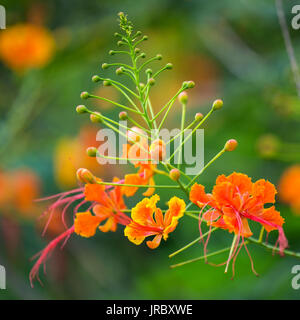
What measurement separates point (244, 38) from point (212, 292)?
305cm

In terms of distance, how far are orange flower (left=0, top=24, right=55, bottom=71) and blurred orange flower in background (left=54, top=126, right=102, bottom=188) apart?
0.84m

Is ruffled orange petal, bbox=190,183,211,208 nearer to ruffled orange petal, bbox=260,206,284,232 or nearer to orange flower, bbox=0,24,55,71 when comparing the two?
ruffled orange petal, bbox=260,206,284,232

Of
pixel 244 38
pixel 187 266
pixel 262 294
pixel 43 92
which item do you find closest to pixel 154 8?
pixel 244 38

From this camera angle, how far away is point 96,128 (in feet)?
17.2

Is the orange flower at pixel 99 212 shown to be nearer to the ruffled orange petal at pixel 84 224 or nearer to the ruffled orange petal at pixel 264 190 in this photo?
the ruffled orange petal at pixel 84 224

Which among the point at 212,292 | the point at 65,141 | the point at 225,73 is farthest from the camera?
the point at 225,73

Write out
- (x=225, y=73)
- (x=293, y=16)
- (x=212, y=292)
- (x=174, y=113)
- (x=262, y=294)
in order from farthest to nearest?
(x=225, y=73)
(x=174, y=113)
(x=293, y=16)
(x=212, y=292)
(x=262, y=294)

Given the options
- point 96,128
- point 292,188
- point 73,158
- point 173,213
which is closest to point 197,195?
point 173,213

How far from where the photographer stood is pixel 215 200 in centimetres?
148

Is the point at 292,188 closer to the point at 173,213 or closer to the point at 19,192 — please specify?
the point at 173,213

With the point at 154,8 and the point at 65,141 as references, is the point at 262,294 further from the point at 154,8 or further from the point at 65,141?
the point at 154,8

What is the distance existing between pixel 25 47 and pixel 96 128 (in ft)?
3.85

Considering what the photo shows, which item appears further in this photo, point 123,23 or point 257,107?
point 257,107

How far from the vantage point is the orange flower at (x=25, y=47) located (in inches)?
179
